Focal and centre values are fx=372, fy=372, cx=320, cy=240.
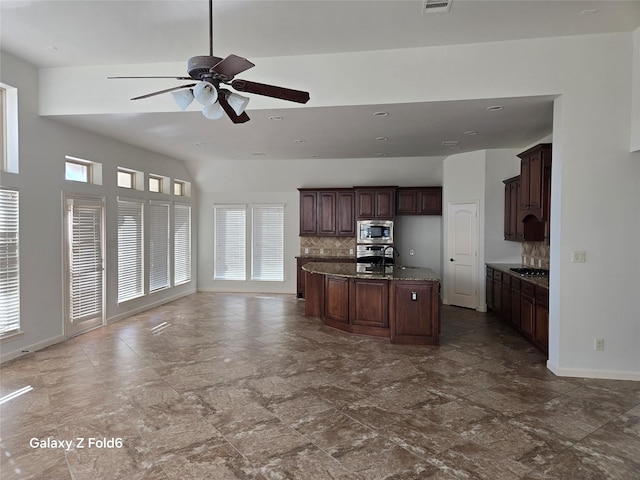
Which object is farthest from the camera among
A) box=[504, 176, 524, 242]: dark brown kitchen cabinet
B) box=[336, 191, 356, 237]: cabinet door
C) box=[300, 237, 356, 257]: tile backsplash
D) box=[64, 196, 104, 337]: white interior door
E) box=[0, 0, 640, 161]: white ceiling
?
box=[300, 237, 356, 257]: tile backsplash

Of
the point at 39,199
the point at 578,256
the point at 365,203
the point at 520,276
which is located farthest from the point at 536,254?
the point at 39,199

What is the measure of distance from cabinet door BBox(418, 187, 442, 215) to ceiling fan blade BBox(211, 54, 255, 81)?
Answer: 6.32 m

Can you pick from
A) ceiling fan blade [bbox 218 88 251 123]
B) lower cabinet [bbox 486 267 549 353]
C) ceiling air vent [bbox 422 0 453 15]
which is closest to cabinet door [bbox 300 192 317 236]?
lower cabinet [bbox 486 267 549 353]

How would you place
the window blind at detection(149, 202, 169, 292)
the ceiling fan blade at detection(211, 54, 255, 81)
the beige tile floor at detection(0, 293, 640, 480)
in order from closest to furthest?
the ceiling fan blade at detection(211, 54, 255, 81) < the beige tile floor at detection(0, 293, 640, 480) < the window blind at detection(149, 202, 169, 292)

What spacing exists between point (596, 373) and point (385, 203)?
492 cm

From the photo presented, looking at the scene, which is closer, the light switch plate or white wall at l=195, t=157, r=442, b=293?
the light switch plate

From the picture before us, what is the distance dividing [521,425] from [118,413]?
3415mm

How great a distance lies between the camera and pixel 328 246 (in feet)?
29.3

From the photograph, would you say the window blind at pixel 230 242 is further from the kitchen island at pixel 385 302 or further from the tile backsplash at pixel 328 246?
the kitchen island at pixel 385 302

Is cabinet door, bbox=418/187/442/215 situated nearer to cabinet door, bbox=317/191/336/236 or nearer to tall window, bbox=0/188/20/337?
cabinet door, bbox=317/191/336/236

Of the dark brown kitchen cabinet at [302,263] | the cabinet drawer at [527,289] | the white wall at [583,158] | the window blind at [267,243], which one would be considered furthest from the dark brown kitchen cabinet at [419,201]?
the white wall at [583,158]

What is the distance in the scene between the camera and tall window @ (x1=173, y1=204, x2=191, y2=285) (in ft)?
27.4

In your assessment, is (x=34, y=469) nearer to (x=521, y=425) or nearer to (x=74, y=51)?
(x=521, y=425)

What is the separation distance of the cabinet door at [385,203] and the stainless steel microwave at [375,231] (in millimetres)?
160
